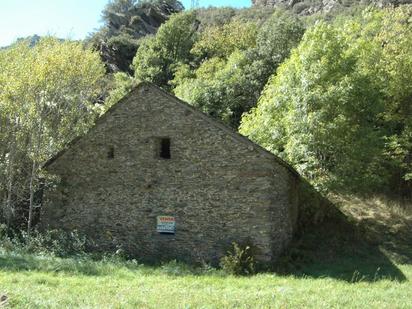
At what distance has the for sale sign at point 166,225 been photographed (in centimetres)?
1495

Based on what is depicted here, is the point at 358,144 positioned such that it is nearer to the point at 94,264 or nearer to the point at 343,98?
the point at 343,98

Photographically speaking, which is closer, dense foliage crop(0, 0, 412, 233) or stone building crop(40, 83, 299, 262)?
stone building crop(40, 83, 299, 262)

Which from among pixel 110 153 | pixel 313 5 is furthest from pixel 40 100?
pixel 313 5

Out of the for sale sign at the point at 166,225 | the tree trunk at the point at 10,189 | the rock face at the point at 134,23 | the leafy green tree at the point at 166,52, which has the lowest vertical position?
the for sale sign at the point at 166,225

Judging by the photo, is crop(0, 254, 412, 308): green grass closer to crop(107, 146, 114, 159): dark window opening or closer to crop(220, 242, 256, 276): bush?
crop(220, 242, 256, 276): bush

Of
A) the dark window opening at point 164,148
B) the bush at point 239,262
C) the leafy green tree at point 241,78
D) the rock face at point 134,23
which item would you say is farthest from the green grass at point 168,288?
the rock face at point 134,23

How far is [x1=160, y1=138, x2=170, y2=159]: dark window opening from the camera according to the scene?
1560 cm

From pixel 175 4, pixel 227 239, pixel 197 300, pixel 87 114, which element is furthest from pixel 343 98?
pixel 175 4

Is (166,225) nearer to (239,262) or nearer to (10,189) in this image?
(239,262)

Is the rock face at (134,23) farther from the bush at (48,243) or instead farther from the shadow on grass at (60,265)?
the shadow on grass at (60,265)

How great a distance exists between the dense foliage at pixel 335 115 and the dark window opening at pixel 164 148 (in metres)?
5.08

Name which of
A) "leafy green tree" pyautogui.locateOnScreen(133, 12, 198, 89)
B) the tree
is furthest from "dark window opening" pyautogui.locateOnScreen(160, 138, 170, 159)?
"leafy green tree" pyautogui.locateOnScreen(133, 12, 198, 89)

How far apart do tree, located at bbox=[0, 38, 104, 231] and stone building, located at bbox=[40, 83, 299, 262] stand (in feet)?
4.55

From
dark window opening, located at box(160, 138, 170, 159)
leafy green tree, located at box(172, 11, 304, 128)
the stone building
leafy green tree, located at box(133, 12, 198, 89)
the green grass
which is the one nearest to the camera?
the green grass
